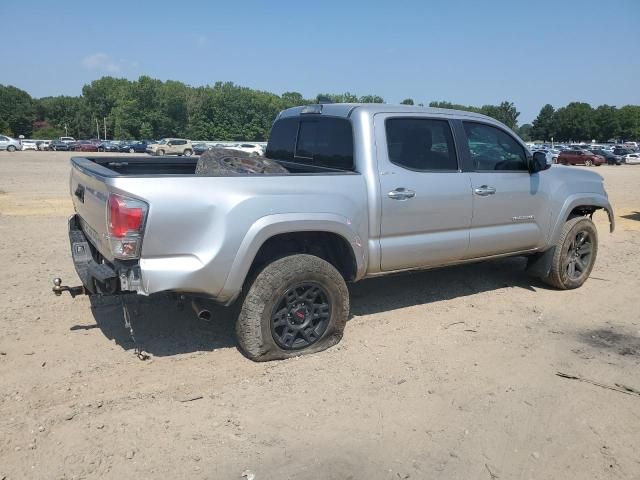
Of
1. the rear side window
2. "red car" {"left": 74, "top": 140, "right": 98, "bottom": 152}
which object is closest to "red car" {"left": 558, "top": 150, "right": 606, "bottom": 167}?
the rear side window

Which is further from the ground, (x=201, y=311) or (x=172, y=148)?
(x=201, y=311)

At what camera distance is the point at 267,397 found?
3.65 m

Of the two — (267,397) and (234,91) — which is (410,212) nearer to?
(267,397)

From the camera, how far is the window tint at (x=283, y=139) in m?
5.55

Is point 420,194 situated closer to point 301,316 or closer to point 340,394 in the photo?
point 301,316

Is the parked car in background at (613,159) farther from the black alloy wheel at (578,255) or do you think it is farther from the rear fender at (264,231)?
the rear fender at (264,231)

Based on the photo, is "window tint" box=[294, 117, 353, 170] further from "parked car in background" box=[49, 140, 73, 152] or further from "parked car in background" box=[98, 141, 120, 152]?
"parked car in background" box=[49, 140, 73, 152]

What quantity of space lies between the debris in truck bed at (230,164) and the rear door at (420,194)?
101 cm

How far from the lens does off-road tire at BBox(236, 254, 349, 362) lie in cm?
397

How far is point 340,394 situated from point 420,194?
6.23 ft

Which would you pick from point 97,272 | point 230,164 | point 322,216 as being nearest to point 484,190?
point 322,216

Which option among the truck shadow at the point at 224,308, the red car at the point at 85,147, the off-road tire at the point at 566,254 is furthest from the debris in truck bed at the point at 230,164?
the red car at the point at 85,147

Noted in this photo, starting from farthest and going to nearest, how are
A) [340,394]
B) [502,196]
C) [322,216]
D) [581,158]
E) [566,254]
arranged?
[581,158]
[566,254]
[502,196]
[322,216]
[340,394]

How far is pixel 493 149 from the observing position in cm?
548
